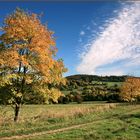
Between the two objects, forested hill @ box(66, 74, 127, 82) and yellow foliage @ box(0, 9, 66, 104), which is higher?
forested hill @ box(66, 74, 127, 82)

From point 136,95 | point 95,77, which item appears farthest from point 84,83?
point 136,95

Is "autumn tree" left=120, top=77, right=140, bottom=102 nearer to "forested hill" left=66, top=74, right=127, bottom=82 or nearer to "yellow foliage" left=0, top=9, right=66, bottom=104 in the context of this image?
"forested hill" left=66, top=74, right=127, bottom=82

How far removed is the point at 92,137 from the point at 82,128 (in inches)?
106

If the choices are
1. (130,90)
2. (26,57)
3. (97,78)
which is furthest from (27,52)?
(97,78)

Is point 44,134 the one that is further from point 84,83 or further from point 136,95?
point 84,83

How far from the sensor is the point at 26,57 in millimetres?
25172

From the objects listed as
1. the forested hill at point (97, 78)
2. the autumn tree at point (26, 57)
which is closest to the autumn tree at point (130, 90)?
the forested hill at point (97, 78)

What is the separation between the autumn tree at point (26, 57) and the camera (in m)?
24.6

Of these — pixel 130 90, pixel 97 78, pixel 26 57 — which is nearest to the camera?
pixel 26 57

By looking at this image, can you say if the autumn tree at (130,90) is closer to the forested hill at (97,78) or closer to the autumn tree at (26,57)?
the forested hill at (97,78)

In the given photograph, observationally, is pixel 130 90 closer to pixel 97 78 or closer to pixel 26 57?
pixel 97 78

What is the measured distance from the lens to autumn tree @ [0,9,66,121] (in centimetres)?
2456

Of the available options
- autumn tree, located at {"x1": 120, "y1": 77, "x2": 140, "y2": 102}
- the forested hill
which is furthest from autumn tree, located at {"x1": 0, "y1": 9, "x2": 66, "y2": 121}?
the forested hill

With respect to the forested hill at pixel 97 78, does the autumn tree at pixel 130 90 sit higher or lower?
lower
